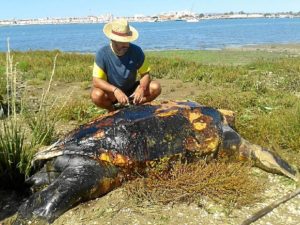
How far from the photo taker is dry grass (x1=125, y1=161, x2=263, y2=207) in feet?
12.0

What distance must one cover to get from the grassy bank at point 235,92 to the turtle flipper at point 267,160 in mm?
397

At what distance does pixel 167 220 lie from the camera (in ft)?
11.2

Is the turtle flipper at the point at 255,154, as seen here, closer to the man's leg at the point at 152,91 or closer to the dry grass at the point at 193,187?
the dry grass at the point at 193,187

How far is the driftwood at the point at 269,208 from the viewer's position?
11.0ft

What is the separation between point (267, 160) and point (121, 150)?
58.8 inches

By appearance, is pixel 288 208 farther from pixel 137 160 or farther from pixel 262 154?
pixel 137 160

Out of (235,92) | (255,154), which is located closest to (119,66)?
(255,154)

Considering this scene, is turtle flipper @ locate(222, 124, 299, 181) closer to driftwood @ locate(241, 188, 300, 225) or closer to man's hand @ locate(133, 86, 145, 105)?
driftwood @ locate(241, 188, 300, 225)

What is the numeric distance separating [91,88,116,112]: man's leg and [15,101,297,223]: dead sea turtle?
1023mm

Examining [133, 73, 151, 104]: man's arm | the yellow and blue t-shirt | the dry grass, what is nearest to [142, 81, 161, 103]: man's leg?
[133, 73, 151, 104]: man's arm

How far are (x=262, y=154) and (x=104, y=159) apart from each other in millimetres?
1629

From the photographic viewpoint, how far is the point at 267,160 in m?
4.20

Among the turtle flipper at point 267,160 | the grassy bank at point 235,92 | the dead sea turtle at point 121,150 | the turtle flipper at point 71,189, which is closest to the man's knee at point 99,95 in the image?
the grassy bank at point 235,92

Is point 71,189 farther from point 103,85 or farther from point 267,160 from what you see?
point 267,160
